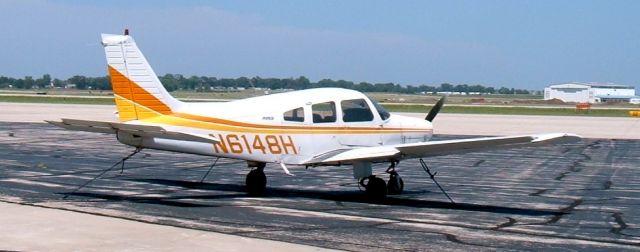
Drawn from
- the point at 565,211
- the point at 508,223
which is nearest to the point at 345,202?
the point at 508,223

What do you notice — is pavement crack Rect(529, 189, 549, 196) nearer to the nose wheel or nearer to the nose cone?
the nose cone

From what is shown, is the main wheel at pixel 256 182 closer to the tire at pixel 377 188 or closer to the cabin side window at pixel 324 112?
the cabin side window at pixel 324 112

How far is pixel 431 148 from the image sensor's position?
15.8 meters

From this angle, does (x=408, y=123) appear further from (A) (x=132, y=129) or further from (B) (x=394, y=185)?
(A) (x=132, y=129)

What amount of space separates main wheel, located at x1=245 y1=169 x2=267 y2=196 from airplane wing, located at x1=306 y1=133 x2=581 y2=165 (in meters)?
1.09

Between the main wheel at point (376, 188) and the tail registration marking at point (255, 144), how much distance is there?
164 centimetres

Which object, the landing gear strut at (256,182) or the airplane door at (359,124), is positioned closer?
the airplane door at (359,124)

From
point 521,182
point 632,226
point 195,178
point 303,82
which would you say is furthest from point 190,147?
point 303,82

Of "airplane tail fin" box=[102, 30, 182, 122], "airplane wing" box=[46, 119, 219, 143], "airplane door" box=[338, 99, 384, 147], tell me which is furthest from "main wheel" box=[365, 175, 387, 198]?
"airplane tail fin" box=[102, 30, 182, 122]

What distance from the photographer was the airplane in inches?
631

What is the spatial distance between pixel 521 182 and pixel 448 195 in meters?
3.87

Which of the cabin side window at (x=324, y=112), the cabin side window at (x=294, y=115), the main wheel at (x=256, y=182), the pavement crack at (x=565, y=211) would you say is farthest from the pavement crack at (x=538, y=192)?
the main wheel at (x=256, y=182)

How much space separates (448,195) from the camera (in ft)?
60.2

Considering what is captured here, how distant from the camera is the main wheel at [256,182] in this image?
57.3 feet
